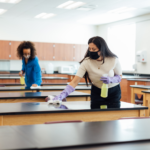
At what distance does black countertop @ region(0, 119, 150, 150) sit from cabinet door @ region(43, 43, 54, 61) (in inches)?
334

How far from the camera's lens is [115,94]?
2.87 meters

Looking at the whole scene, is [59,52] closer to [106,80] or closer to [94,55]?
[94,55]

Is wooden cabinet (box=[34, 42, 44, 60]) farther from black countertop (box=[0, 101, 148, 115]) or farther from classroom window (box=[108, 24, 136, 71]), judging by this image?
black countertop (box=[0, 101, 148, 115])

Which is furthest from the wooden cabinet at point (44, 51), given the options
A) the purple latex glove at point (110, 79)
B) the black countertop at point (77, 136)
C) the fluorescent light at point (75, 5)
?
the black countertop at point (77, 136)

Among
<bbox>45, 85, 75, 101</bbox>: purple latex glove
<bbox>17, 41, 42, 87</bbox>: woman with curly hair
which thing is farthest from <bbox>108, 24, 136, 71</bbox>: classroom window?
<bbox>45, 85, 75, 101</bbox>: purple latex glove

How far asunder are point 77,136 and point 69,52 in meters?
9.01

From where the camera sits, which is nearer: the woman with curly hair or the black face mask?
the black face mask

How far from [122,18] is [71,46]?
7.07 ft

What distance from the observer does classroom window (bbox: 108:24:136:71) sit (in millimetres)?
9258

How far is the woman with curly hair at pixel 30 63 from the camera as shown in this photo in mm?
4344

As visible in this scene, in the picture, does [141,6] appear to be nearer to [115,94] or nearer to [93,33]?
[93,33]

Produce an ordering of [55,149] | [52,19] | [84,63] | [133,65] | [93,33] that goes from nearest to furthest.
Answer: [55,149] → [84,63] → [133,65] → [52,19] → [93,33]

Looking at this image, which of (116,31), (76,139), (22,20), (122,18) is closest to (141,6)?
(122,18)

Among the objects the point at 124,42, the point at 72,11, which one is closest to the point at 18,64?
the point at 72,11
